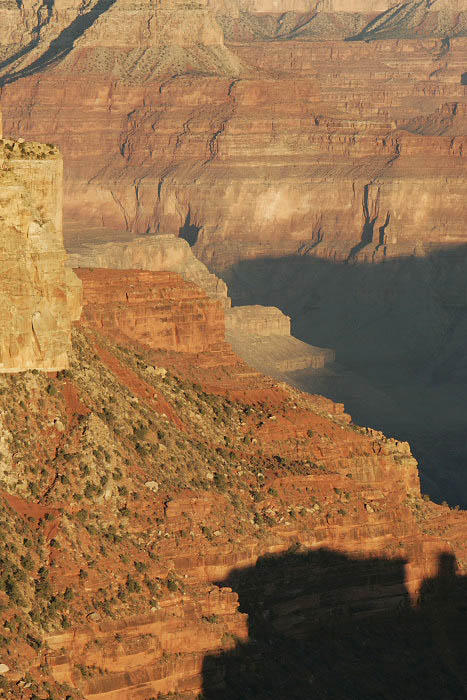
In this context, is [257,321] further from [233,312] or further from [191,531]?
[191,531]

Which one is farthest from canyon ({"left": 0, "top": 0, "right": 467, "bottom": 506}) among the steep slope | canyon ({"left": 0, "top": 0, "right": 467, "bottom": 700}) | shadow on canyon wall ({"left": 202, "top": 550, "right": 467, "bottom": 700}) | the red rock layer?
shadow on canyon wall ({"left": 202, "top": 550, "right": 467, "bottom": 700})

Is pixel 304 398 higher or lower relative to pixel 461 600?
higher

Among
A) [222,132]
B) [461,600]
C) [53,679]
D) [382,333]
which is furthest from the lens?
[222,132]

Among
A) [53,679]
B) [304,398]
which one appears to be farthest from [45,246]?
[304,398]

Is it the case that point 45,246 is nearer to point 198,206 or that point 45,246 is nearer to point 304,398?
point 304,398

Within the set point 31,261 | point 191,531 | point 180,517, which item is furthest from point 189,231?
point 31,261

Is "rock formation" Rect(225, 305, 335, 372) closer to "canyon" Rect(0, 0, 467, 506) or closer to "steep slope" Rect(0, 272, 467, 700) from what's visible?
"canyon" Rect(0, 0, 467, 506)

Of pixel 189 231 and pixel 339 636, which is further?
pixel 189 231
